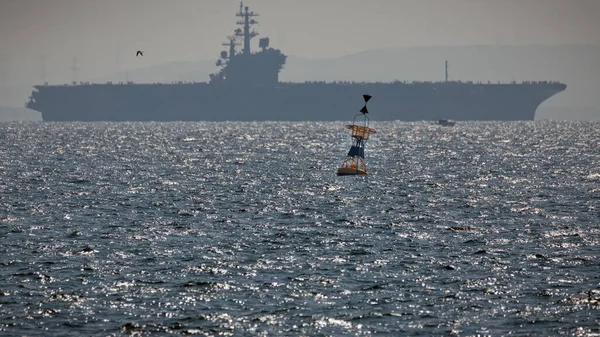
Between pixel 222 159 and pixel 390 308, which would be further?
pixel 222 159

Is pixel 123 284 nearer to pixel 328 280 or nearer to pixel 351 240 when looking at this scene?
pixel 328 280

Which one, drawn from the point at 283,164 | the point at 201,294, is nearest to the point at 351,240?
the point at 201,294

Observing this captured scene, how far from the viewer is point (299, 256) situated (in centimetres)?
3859

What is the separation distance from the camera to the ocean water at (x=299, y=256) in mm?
28562

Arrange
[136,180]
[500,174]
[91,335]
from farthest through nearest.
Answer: [500,174] < [136,180] < [91,335]

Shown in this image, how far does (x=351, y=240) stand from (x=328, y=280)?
929 centimetres

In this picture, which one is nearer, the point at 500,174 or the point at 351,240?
the point at 351,240

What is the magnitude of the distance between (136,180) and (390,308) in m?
48.6

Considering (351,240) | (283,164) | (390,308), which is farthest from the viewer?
(283,164)

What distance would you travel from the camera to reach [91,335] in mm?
26766

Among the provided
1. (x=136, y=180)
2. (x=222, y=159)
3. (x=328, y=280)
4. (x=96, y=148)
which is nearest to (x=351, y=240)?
(x=328, y=280)

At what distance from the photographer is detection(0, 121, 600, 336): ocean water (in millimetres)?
28562

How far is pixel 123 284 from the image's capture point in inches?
1304

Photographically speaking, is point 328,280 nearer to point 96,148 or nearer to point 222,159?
point 222,159
